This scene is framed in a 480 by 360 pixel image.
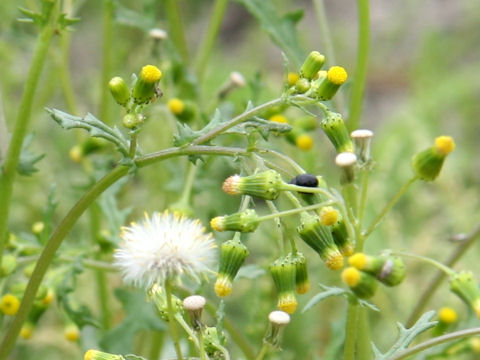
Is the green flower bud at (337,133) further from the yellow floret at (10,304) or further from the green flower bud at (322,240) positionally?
the yellow floret at (10,304)

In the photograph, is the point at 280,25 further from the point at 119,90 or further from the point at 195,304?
the point at 195,304

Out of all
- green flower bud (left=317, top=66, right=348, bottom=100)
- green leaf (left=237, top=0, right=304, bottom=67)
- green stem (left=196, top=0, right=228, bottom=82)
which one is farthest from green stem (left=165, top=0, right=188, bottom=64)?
green flower bud (left=317, top=66, right=348, bottom=100)

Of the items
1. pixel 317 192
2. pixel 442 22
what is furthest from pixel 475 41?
pixel 317 192

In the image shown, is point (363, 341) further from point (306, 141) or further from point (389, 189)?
point (389, 189)

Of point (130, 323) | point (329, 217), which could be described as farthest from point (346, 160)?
point (130, 323)

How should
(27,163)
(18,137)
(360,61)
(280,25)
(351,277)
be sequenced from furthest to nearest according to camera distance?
(280,25) < (360,61) < (27,163) < (18,137) < (351,277)

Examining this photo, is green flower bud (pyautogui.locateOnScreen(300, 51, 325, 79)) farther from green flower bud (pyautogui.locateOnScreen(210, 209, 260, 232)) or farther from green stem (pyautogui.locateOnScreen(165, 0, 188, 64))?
green stem (pyautogui.locateOnScreen(165, 0, 188, 64))

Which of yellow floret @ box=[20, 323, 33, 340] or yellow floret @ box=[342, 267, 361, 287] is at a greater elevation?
yellow floret @ box=[342, 267, 361, 287]

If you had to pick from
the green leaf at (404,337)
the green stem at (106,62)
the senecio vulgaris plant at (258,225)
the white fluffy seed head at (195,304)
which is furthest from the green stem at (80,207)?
the green stem at (106,62)
